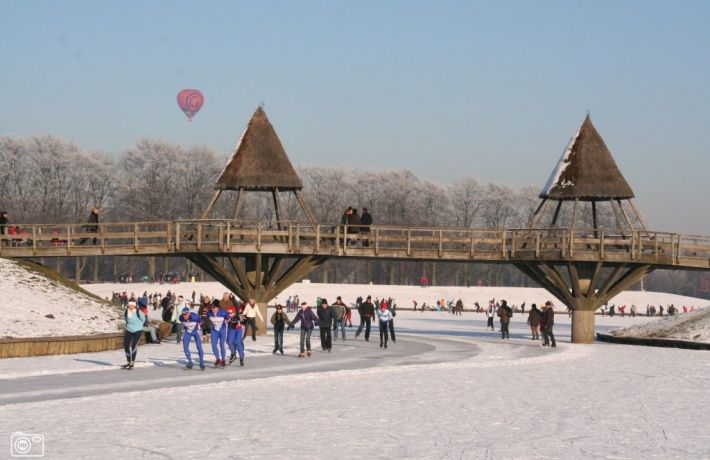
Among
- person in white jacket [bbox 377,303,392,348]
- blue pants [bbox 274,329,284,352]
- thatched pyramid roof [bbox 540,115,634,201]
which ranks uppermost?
thatched pyramid roof [bbox 540,115,634,201]

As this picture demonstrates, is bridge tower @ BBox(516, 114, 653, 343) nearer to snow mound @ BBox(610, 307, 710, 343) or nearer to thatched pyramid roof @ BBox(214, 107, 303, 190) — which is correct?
snow mound @ BBox(610, 307, 710, 343)

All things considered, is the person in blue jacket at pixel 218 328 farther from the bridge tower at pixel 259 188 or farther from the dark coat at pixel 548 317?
the dark coat at pixel 548 317

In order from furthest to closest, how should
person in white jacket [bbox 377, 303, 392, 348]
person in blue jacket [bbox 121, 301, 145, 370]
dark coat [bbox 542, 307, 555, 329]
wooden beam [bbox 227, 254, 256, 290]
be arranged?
wooden beam [bbox 227, 254, 256, 290] → dark coat [bbox 542, 307, 555, 329] → person in white jacket [bbox 377, 303, 392, 348] → person in blue jacket [bbox 121, 301, 145, 370]

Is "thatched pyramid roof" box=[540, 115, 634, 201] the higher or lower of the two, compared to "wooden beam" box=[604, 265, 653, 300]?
higher

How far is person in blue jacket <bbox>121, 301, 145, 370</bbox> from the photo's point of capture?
97.8 ft

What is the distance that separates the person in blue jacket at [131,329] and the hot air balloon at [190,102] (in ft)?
235

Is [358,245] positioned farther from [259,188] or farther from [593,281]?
[593,281]

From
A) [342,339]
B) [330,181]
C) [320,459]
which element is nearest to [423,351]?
[342,339]

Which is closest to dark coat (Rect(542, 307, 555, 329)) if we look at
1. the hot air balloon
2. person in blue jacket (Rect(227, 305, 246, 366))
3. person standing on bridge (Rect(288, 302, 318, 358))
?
person standing on bridge (Rect(288, 302, 318, 358))

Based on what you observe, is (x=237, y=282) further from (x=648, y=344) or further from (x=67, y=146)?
(x=67, y=146)

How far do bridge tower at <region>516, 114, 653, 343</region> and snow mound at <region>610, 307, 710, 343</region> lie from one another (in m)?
2.19

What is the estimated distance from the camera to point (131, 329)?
30078mm

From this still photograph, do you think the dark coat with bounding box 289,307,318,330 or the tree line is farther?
the tree line

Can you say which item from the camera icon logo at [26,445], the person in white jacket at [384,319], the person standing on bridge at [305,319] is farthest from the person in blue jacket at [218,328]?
the camera icon logo at [26,445]
